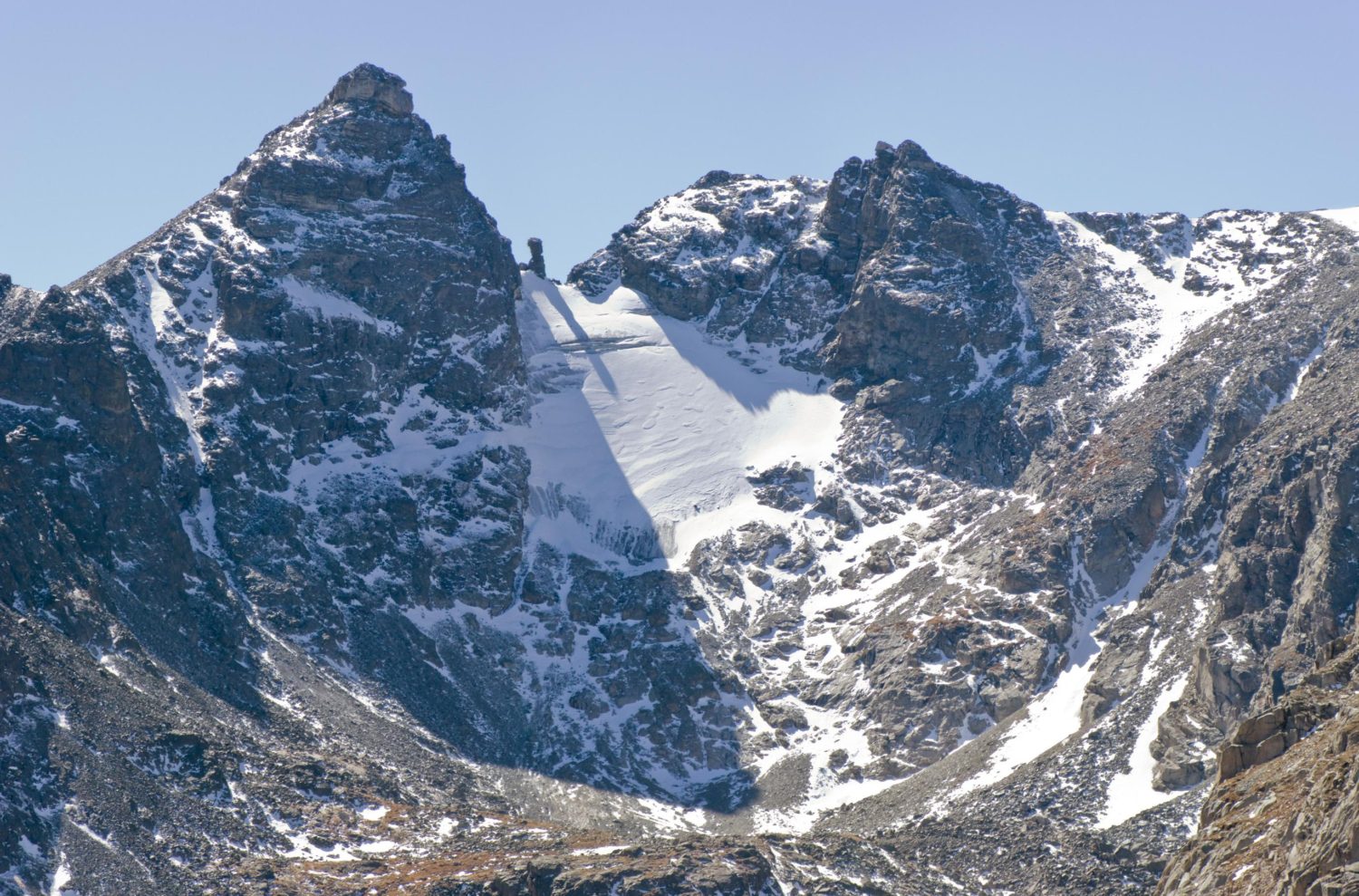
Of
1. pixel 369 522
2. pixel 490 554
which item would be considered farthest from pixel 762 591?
pixel 369 522

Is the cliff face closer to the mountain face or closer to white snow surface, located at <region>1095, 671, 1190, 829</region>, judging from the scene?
the mountain face

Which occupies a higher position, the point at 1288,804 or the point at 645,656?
the point at 1288,804

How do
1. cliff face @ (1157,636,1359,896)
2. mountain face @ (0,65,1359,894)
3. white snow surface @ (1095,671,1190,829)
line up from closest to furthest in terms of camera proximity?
cliff face @ (1157,636,1359,896) → mountain face @ (0,65,1359,894) → white snow surface @ (1095,671,1190,829)

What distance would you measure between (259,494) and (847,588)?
59.7 meters

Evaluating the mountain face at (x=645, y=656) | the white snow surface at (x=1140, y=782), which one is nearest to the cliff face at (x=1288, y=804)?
the mountain face at (x=645, y=656)

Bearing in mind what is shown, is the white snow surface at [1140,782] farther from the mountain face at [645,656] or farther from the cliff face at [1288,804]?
the cliff face at [1288,804]

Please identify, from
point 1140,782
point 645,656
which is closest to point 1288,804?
point 1140,782

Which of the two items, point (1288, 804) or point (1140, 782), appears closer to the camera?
point (1288, 804)

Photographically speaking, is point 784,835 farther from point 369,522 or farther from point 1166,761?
point 369,522

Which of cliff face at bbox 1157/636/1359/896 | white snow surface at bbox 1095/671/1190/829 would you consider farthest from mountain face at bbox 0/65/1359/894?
cliff face at bbox 1157/636/1359/896

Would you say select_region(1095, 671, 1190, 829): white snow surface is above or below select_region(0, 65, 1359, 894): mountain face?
below

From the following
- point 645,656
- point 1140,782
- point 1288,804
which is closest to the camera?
point 1288,804

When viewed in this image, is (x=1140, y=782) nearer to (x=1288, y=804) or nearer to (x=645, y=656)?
(x=645, y=656)

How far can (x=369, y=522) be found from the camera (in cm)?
19562
